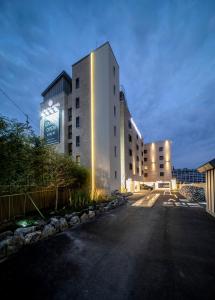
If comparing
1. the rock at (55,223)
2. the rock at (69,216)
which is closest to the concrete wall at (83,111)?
the rock at (69,216)

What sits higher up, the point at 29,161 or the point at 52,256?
the point at 29,161

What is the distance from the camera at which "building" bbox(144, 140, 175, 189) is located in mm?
44719

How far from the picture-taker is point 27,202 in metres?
7.85

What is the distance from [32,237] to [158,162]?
44.4 m

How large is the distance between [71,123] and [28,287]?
22279 mm

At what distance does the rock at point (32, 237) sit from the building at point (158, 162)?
4237 centimetres

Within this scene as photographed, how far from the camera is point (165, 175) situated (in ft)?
145

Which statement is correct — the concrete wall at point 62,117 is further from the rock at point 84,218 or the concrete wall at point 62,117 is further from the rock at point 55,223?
the rock at point 55,223

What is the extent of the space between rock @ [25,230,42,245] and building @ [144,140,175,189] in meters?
42.4

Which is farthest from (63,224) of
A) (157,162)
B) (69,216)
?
(157,162)

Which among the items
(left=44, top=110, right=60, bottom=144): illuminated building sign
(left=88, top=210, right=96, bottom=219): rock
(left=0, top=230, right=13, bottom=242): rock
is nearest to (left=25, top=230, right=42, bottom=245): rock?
(left=0, top=230, right=13, bottom=242): rock

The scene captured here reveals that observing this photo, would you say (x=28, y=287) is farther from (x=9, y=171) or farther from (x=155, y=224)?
(x=155, y=224)

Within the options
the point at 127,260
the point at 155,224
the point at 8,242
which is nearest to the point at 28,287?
the point at 8,242

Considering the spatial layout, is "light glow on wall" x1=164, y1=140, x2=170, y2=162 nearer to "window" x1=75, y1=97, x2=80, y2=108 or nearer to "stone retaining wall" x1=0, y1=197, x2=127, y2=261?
"window" x1=75, y1=97, x2=80, y2=108
